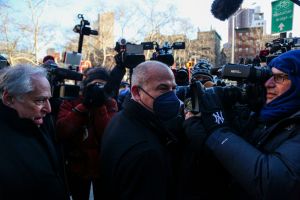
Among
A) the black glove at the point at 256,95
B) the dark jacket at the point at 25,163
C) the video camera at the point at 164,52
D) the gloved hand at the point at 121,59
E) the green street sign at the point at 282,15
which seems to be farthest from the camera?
the green street sign at the point at 282,15

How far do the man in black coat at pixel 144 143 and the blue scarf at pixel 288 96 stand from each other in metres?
0.61

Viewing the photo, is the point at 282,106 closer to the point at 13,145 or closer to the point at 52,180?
the point at 52,180

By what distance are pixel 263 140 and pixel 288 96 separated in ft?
0.93

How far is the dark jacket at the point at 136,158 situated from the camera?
1857 millimetres

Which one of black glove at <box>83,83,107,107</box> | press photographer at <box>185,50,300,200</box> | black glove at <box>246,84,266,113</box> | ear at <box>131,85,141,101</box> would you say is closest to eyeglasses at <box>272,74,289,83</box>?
press photographer at <box>185,50,300,200</box>

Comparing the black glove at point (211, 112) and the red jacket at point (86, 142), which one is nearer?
the black glove at point (211, 112)

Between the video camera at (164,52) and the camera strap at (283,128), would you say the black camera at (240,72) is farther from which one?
the video camera at (164,52)

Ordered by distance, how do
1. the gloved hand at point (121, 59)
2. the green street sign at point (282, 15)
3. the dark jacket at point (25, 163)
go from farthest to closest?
the green street sign at point (282, 15) → the gloved hand at point (121, 59) → the dark jacket at point (25, 163)

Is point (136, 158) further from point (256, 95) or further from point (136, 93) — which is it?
point (256, 95)

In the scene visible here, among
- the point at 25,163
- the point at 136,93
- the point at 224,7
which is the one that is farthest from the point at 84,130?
the point at 224,7

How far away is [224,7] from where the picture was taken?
2.85 m

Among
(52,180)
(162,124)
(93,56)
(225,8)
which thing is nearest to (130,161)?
(162,124)

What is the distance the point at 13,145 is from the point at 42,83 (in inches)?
19.3

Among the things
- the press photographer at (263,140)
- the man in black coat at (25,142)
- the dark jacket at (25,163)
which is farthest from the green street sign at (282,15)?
the dark jacket at (25,163)
